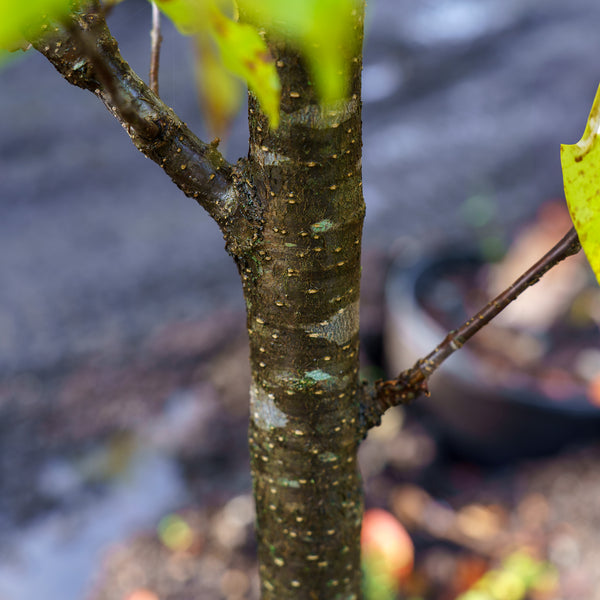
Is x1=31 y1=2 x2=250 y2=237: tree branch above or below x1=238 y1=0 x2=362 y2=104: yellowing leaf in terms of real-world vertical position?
above

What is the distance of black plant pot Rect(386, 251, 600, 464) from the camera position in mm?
1952

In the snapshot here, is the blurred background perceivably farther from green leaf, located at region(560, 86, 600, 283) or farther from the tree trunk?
green leaf, located at region(560, 86, 600, 283)

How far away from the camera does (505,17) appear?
19.8 feet

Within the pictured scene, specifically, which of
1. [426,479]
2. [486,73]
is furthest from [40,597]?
[486,73]

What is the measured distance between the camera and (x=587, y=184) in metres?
0.47

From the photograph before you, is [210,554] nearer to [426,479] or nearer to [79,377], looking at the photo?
[426,479]

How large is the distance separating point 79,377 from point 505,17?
538cm

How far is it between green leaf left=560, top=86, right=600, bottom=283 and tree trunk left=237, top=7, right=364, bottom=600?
0.56 ft

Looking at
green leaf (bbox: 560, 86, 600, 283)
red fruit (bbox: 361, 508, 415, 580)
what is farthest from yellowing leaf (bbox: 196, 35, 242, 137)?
red fruit (bbox: 361, 508, 415, 580)

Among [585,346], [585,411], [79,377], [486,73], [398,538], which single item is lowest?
[398,538]

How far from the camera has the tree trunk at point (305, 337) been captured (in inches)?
20.1

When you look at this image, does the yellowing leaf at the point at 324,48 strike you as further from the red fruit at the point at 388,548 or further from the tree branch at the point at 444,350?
the red fruit at the point at 388,548

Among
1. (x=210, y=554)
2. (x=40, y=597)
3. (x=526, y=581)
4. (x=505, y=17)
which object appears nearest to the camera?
(x=526, y=581)

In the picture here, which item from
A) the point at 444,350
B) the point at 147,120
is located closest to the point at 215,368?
the point at 444,350
